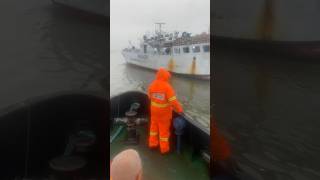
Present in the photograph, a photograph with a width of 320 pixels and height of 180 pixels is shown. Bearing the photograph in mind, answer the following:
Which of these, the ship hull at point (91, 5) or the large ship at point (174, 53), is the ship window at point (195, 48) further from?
the ship hull at point (91, 5)

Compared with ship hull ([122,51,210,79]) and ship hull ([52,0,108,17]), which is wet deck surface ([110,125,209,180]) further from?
ship hull ([52,0,108,17])

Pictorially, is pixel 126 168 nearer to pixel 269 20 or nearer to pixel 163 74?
pixel 163 74

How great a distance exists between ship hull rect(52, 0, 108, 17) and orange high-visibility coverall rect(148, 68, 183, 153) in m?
0.52

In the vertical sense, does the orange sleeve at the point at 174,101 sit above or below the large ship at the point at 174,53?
below

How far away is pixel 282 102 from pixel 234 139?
0.26 metres

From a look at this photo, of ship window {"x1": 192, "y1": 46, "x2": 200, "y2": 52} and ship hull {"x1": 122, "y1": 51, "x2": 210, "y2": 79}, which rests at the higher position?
ship window {"x1": 192, "y1": 46, "x2": 200, "y2": 52}

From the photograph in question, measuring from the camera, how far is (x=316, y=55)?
4.07 feet

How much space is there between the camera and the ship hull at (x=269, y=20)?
48.5 inches

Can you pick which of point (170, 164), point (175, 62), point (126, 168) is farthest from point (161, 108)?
point (126, 168)

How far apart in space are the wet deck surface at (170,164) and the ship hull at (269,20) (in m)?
0.74

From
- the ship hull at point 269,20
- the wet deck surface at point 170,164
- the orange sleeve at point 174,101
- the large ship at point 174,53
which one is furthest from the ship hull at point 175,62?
the wet deck surface at point 170,164

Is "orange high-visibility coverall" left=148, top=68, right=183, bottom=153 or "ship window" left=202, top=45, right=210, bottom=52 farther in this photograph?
"orange high-visibility coverall" left=148, top=68, right=183, bottom=153

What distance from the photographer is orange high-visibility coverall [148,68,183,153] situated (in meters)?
1.68

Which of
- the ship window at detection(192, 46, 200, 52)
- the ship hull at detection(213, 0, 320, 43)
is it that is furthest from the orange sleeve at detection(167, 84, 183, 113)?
the ship hull at detection(213, 0, 320, 43)
